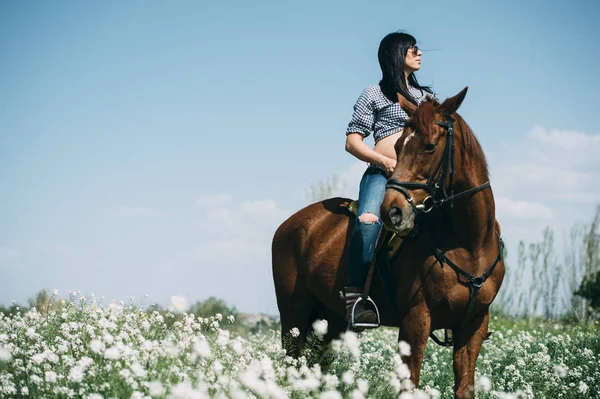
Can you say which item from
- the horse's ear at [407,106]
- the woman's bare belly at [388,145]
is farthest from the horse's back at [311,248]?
the horse's ear at [407,106]

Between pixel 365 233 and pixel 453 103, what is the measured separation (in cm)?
145

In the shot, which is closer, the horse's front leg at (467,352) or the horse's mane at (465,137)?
the horse's mane at (465,137)

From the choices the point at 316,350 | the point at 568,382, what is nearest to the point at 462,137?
the point at 316,350

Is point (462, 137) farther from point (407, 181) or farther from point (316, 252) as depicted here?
point (316, 252)

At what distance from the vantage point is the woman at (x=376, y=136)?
20.2ft

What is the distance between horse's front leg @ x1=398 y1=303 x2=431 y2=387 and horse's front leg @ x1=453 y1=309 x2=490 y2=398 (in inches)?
15.0

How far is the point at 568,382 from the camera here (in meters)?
7.66

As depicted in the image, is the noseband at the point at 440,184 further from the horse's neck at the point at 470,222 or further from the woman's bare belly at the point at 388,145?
the woman's bare belly at the point at 388,145

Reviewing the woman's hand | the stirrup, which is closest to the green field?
the stirrup

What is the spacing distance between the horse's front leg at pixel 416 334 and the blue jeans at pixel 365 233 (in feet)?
2.34

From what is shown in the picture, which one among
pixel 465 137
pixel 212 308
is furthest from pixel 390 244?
pixel 212 308

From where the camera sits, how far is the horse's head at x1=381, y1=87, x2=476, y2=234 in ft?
17.2

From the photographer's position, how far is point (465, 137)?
18.2 feet

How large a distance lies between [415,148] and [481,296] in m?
1.42
